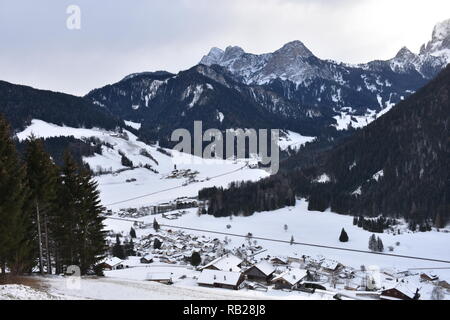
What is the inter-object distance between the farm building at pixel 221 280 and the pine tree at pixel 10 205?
30413 millimetres

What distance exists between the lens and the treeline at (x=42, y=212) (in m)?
25.7

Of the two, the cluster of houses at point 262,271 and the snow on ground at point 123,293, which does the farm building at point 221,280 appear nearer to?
the cluster of houses at point 262,271

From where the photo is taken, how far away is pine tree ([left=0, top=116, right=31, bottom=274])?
25.2 m

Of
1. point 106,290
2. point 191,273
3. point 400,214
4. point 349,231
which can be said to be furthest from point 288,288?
point 400,214

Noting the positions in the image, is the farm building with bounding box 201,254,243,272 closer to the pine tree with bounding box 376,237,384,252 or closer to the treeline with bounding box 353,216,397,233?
the pine tree with bounding box 376,237,384,252

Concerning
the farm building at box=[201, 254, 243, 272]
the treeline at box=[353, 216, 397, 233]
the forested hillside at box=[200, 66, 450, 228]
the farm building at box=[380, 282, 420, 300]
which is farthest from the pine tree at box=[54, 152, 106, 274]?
the forested hillside at box=[200, 66, 450, 228]

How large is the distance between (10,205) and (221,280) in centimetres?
3432

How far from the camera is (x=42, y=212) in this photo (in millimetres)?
32594

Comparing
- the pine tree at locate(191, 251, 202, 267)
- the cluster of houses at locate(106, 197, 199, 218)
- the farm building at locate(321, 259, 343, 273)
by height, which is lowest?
the farm building at locate(321, 259, 343, 273)

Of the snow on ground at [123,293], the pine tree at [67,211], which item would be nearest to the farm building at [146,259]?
the pine tree at [67,211]

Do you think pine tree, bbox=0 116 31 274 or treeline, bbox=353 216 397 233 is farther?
treeline, bbox=353 216 397 233

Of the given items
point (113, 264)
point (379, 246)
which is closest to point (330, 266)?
point (379, 246)

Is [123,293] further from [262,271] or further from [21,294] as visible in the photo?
[262,271]

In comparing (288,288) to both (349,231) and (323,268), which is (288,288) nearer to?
(323,268)
